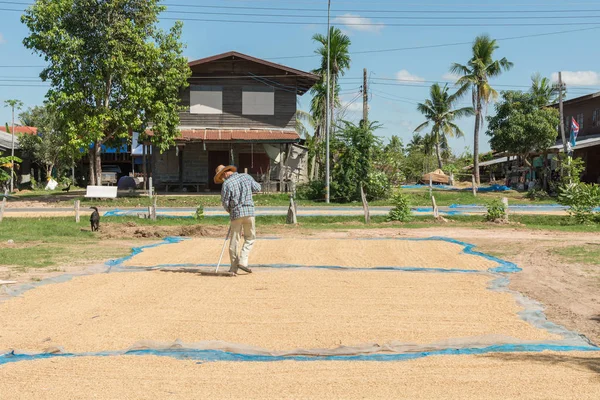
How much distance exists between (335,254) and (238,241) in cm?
311

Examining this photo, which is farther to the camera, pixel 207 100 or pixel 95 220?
pixel 207 100

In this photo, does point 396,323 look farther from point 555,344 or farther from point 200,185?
point 200,185

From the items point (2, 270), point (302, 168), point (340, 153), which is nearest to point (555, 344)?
point (2, 270)

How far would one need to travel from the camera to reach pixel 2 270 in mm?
10570

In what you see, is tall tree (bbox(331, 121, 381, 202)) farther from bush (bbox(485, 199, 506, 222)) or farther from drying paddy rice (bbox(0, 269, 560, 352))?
drying paddy rice (bbox(0, 269, 560, 352))

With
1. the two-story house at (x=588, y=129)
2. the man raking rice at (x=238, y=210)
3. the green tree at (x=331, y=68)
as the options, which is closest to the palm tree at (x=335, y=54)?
the green tree at (x=331, y=68)

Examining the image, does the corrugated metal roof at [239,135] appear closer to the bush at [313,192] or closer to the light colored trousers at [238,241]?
the bush at [313,192]

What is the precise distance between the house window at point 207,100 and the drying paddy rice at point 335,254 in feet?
64.9

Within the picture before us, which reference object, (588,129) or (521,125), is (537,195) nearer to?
(521,125)

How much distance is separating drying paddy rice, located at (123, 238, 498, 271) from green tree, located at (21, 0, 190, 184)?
15.2 metres

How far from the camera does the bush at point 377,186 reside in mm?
29641

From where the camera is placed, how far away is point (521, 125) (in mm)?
34375

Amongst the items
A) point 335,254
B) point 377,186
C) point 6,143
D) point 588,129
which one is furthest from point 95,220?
point 588,129

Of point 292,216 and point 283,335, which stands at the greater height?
point 292,216
